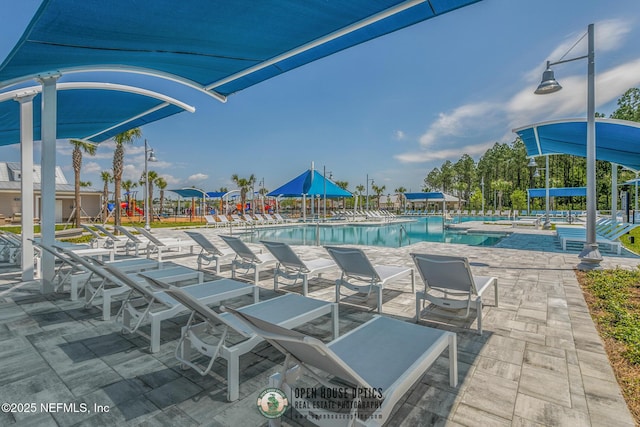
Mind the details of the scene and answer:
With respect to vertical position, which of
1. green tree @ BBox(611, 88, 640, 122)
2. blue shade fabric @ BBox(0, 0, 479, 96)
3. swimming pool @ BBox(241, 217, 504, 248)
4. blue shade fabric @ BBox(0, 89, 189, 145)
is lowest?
swimming pool @ BBox(241, 217, 504, 248)

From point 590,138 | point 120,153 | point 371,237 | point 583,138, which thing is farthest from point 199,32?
point 120,153

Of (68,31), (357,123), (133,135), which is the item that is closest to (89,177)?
(133,135)

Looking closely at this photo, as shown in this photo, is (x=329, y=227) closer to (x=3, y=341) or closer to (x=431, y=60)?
(x=431, y=60)

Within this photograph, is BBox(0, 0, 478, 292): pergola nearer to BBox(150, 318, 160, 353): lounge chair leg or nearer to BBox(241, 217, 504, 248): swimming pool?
BBox(150, 318, 160, 353): lounge chair leg

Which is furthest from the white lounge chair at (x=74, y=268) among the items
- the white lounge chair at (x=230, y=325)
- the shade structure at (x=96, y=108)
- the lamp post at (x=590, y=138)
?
the lamp post at (x=590, y=138)

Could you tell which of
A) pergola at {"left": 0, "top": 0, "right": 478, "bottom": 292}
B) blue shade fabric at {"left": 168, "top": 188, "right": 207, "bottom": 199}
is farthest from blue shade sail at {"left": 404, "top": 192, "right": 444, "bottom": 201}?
pergola at {"left": 0, "top": 0, "right": 478, "bottom": 292}

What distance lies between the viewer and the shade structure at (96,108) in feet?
16.9

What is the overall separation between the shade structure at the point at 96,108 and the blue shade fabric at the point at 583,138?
28.1 feet

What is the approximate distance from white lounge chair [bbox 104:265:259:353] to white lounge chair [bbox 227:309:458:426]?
1315 mm

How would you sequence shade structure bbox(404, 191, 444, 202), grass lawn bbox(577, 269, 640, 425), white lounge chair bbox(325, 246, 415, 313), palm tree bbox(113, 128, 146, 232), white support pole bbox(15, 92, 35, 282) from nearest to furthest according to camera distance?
grass lawn bbox(577, 269, 640, 425), white lounge chair bbox(325, 246, 415, 313), white support pole bbox(15, 92, 35, 282), palm tree bbox(113, 128, 146, 232), shade structure bbox(404, 191, 444, 202)

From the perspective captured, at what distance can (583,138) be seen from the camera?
8602 mm

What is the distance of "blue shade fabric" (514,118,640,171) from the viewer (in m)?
6.82

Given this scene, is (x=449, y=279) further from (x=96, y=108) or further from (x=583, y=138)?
(x=583, y=138)

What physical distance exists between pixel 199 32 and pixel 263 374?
10.7ft
